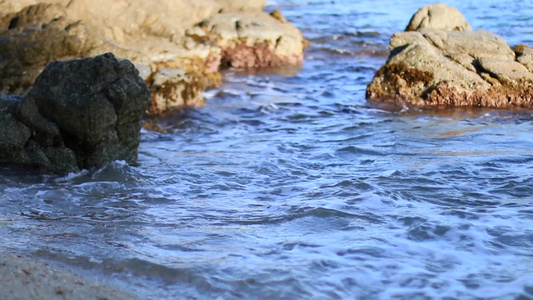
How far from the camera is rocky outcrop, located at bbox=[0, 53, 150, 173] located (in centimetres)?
674

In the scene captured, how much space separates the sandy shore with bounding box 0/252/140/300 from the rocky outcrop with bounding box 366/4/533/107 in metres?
7.95

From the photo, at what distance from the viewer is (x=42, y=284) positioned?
128 inches

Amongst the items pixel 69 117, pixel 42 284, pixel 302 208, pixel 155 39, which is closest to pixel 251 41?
pixel 155 39

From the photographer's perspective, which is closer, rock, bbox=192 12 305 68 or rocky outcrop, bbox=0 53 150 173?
rocky outcrop, bbox=0 53 150 173

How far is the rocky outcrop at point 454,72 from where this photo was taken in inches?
412

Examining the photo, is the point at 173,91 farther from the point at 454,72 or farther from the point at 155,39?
the point at 454,72

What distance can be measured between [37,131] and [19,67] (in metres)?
3.89

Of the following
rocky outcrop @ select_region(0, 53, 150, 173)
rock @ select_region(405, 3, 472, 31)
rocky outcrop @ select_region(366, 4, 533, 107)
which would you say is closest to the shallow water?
rocky outcrop @ select_region(0, 53, 150, 173)

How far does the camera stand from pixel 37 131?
22.4ft

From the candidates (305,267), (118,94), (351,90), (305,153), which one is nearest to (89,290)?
(305,267)

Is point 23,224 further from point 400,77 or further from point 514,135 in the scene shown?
point 400,77

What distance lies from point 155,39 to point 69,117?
6.03 m

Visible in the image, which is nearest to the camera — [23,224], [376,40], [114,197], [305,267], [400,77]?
[305,267]

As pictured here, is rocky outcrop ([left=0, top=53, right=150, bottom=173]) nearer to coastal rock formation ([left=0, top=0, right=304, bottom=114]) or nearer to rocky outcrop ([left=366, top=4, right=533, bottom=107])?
coastal rock formation ([left=0, top=0, right=304, bottom=114])
